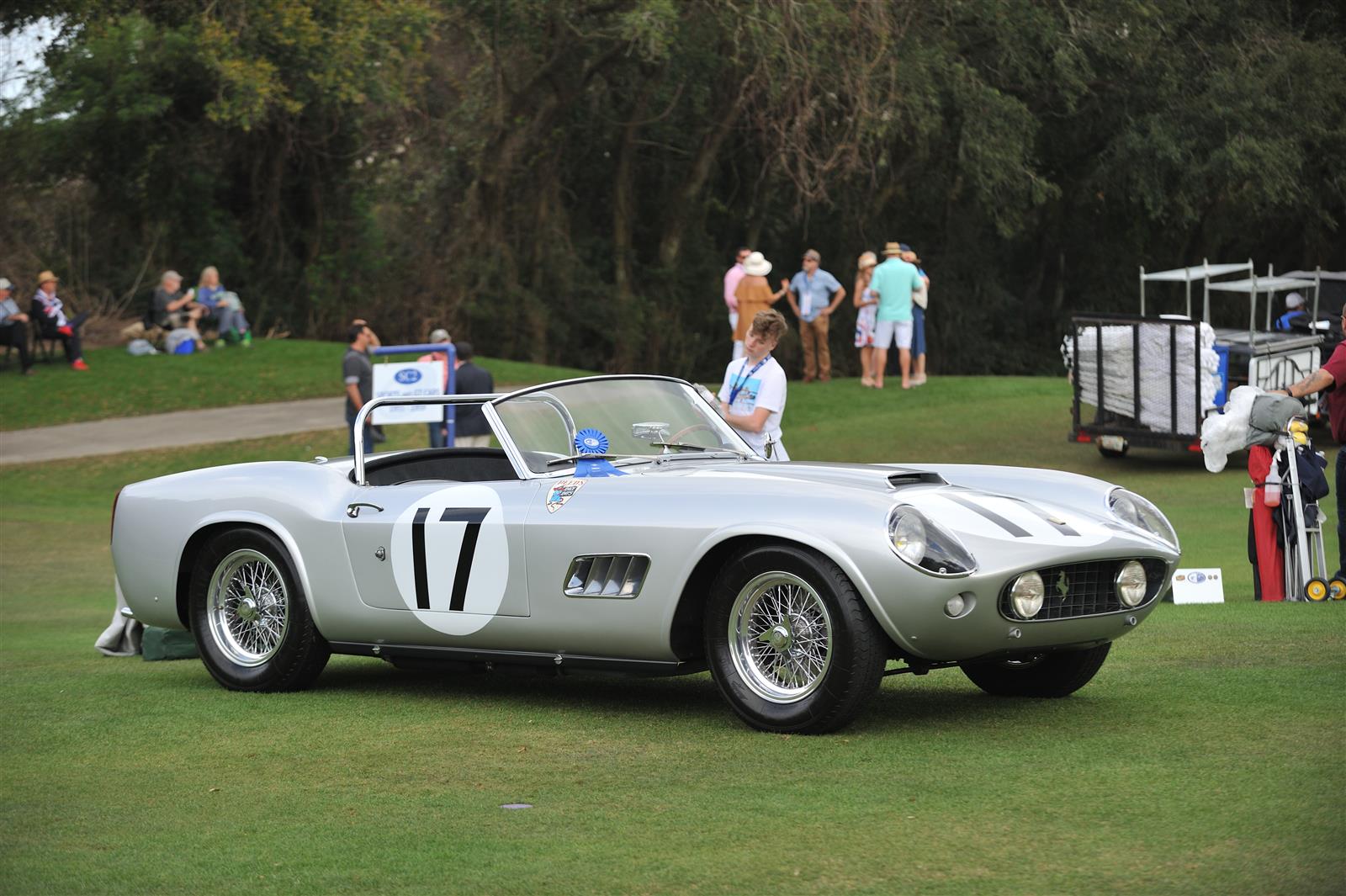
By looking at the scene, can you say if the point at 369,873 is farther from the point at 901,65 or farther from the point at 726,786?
the point at 901,65

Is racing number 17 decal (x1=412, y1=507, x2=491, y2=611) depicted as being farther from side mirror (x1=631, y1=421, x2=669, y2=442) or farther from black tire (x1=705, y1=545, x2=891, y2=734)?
black tire (x1=705, y1=545, x2=891, y2=734)

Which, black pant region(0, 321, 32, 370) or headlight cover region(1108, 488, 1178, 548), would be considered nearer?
headlight cover region(1108, 488, 1178, 548)

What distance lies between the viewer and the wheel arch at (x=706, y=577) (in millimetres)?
6023

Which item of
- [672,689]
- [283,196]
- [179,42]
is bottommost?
[672,689]

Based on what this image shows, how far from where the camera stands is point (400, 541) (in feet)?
23.5

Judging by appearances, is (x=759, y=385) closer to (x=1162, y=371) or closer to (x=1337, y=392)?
(x=1337, y=392)

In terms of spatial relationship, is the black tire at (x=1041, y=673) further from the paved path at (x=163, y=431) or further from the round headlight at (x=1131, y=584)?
the paved path at (x=163, y=431)

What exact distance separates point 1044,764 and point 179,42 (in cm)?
2701

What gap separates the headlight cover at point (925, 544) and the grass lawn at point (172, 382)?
1868cm

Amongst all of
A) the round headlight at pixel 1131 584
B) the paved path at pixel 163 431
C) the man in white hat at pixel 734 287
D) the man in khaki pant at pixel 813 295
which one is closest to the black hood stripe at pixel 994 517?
the round headlight at pixel 1131 584

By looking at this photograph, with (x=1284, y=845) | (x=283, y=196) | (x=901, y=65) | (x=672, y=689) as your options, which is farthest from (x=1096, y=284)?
(x=1284, y=845)

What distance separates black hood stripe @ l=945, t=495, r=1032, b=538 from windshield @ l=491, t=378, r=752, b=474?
151cm

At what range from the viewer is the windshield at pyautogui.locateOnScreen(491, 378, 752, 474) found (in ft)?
23.8

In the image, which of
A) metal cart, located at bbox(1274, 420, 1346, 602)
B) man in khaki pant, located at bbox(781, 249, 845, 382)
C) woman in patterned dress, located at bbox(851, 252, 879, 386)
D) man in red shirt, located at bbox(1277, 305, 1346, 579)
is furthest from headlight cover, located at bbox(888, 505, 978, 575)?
man in khaki pant, located at bbox(781, 249, 845, 382)
